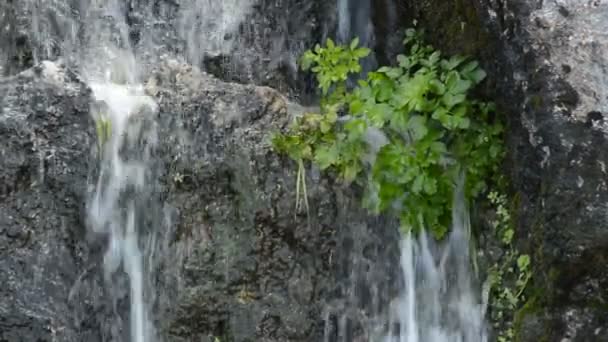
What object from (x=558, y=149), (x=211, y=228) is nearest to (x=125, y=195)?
(x=211, y=228)

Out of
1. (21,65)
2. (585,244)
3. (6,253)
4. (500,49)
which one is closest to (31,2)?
(21,65)

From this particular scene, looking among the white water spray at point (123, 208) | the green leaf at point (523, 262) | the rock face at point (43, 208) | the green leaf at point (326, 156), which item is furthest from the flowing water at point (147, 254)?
the green leaf at point (326, 156)

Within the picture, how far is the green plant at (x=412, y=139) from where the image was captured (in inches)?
149

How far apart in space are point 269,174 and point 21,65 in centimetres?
147

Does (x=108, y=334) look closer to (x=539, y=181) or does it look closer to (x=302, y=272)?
(x=302, y=272)

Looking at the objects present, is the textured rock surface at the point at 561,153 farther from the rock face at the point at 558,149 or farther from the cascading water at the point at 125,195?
the cascading water at the point at 125,195

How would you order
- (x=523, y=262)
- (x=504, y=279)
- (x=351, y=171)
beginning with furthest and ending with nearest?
(x=351, y=171), (x=504, y=279), (x=523, y=262)

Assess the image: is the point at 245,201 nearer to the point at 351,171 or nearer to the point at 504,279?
the point at 351,171

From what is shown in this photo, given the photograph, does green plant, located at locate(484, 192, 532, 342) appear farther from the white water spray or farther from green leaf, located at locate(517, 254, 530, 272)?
the white water spray

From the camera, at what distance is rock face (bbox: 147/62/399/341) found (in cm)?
394

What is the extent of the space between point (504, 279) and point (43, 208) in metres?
1.71

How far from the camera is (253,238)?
12.9ft

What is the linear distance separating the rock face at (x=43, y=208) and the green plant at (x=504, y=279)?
149 cm

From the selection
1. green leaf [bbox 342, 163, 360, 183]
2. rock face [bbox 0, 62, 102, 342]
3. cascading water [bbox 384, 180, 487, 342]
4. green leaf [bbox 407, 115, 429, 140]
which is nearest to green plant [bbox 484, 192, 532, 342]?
cascading water [bbox 384, 180, 487, 342]
